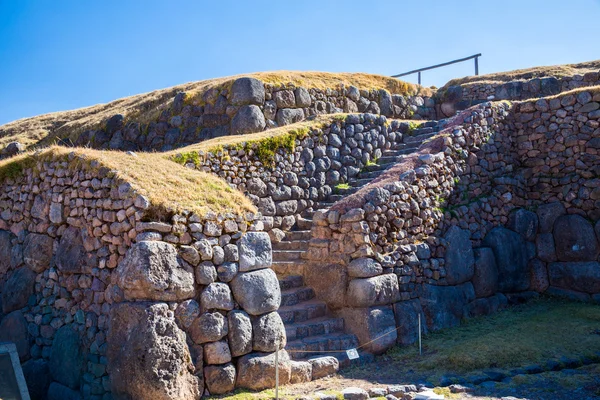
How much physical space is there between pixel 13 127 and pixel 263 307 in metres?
18.3

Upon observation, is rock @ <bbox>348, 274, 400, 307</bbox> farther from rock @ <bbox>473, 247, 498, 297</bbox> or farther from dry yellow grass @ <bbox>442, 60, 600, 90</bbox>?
dry yellow grass @ <bbox>442, 60, 600, 90</bbox>

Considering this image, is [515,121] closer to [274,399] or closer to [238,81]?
[238,81]

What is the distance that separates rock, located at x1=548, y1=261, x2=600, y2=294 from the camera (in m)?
11.9

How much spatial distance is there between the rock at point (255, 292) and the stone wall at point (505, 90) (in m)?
13.5

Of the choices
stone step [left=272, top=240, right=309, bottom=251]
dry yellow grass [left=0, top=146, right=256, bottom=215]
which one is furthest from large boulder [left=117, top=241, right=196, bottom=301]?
stone step [left=272, top=240, right=309, bottom=251]

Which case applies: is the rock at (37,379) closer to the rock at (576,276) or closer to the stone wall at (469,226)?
the stone wall at (469,226)

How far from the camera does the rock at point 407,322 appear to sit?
9.61 metres

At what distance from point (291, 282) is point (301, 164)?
3.42 meters

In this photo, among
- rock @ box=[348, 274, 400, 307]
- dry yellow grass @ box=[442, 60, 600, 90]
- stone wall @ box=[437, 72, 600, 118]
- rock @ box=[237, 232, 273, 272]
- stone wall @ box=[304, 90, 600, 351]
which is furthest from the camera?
dry yellow grass @ box=[442, 60, 600, 90]

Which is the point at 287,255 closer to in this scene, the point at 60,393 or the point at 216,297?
the point at 216,297

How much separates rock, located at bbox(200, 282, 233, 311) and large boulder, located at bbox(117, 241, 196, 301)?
0.22 m

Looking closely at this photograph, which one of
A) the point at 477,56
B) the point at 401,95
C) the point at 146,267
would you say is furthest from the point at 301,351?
the point at 477,56

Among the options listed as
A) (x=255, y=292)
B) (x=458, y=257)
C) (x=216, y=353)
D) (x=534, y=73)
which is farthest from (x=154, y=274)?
(x=534, y=73)

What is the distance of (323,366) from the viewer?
8352 mm
